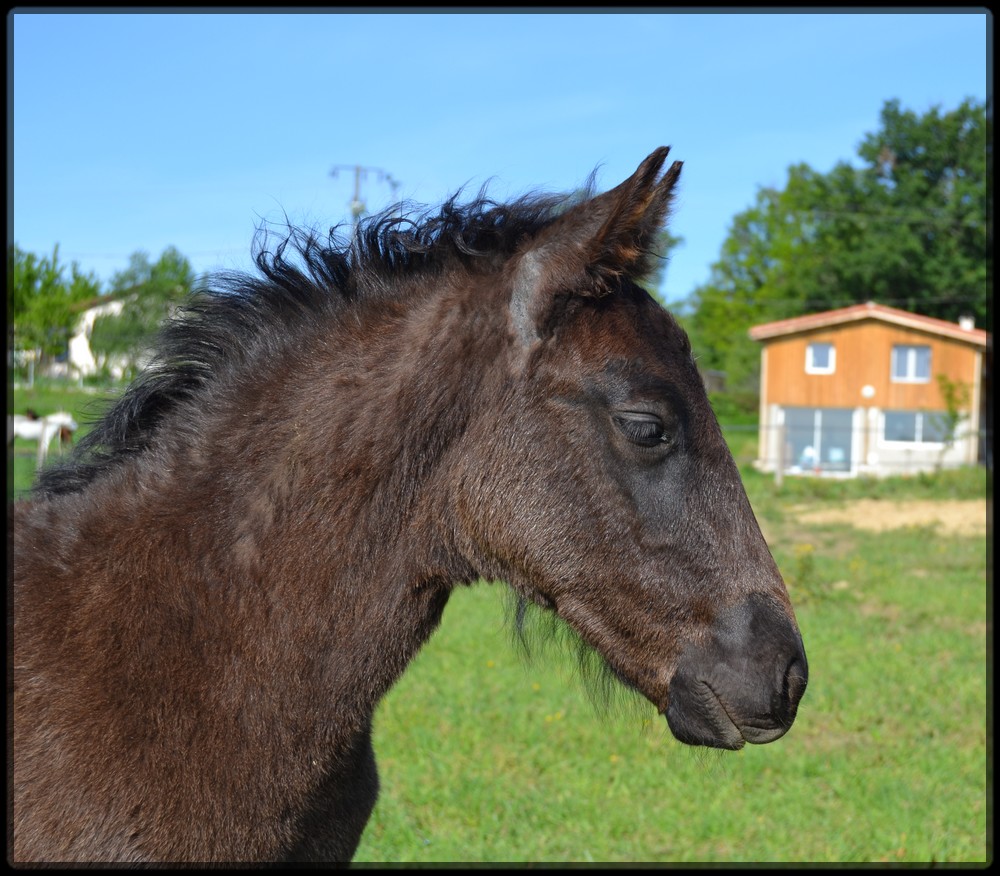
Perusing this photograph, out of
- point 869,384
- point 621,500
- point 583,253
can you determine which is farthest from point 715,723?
point 869,384

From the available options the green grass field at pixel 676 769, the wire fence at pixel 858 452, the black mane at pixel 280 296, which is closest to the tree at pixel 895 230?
the wire fence at pixel 858 452

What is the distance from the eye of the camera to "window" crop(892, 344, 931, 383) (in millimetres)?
33625

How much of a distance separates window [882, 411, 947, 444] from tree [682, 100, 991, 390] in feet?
34.0

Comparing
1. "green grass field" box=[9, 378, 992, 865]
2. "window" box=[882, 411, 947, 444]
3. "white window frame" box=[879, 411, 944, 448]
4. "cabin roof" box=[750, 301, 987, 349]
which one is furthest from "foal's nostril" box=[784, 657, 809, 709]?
"cabin roof" box=[750, 301, 987, 349]

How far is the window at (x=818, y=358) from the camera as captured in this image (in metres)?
34.3

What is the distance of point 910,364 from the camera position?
111ft

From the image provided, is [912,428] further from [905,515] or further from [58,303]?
[58,303]

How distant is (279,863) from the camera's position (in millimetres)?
Answer: 2279

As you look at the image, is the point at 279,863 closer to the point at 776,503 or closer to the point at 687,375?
the point at 687,375

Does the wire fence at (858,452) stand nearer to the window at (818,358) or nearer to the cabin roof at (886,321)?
the window at (818,358)

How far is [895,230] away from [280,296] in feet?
158

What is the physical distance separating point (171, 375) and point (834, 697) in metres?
6.08

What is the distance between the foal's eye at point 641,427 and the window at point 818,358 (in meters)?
34.1

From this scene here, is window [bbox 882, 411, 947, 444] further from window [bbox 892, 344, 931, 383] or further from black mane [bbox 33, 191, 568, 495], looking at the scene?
black mane [bbox 33, 191, 568, 495]
